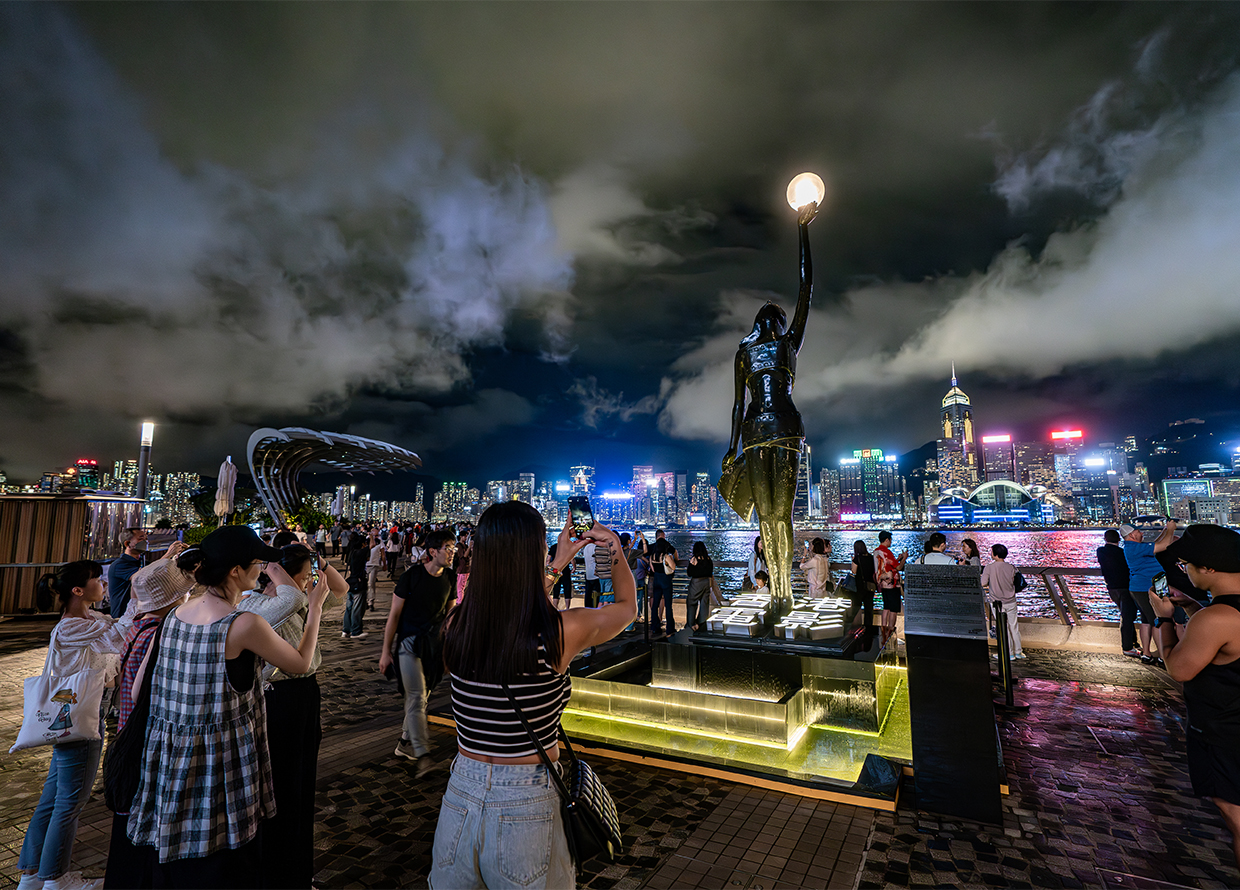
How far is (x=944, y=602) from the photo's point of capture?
4336mm

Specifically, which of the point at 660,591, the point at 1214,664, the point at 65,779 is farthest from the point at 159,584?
the point at 660,591

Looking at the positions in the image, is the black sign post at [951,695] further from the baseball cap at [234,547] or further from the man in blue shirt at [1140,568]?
the man in blue shirt at [1140,568]

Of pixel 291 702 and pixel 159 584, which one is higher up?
pixel 159 584

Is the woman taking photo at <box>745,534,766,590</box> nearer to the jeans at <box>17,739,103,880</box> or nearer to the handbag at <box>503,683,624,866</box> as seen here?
the handbag at <box>503,683,624,866</box>

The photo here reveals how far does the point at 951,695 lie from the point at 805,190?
655cm

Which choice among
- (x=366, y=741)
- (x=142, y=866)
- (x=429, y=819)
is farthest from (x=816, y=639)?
(x=142, y=866)

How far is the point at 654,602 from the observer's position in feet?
35.6

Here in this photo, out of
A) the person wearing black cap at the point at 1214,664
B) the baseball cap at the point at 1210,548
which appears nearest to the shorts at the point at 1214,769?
the person wearing black cap at the point at 1214,664

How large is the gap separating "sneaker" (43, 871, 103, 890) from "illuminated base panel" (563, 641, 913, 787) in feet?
11.6

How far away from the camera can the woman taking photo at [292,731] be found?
2904 millimetres

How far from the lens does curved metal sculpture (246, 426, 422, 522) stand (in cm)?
3506

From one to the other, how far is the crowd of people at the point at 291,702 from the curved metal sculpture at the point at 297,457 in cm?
3517

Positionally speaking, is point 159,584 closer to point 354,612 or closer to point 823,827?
point 823,827

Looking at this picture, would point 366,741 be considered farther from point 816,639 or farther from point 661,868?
point 816,639
